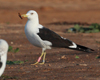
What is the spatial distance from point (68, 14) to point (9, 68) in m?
18.5

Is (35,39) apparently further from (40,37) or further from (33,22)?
(33,22)

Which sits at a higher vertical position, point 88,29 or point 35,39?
point 88,29

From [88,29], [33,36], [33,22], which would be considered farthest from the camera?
[88,29]

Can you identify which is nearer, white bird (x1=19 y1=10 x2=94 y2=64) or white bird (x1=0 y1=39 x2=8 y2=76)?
white bird (x1=0 y1=39 x2=8 y2=76)

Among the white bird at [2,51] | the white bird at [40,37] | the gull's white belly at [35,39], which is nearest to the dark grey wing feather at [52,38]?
the white bird at [40,37]

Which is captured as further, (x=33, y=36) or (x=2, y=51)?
(x=33, y=36)

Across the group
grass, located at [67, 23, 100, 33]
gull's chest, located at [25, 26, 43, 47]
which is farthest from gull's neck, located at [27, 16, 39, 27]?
grass, located at [67, 23, 100, 33]

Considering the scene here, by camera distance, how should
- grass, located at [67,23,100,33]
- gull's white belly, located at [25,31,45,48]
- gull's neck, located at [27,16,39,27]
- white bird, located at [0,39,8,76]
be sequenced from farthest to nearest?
grass, located at [67,23,100,33]
gull's neck, located at [27,16,39,27]
gull's white belly, located at [25,31,45,48]
white bird, located at [0,39,8,76]

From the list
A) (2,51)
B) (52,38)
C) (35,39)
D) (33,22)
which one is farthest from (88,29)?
(2,51)

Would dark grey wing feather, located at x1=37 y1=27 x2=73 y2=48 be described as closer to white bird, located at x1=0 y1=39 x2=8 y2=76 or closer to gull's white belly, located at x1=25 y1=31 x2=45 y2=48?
gull's white belly, located at x1=25 y1=31 x2=45 y2=48

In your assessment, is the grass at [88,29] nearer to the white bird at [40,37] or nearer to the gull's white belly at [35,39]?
the white bird at [40,37]

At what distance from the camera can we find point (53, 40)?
316 inches

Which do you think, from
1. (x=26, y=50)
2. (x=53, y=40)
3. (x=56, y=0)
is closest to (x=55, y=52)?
(x=26, y=50)

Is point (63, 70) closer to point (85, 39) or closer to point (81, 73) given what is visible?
point (81, 73)
